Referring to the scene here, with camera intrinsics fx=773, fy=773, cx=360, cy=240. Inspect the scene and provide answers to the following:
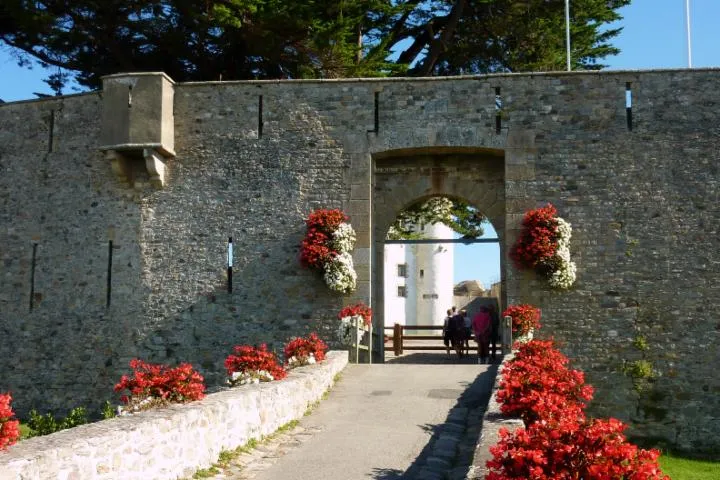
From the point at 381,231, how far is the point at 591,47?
12291 mm

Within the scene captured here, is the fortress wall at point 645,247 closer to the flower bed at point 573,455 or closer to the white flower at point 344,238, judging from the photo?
the white flower at point 344,238

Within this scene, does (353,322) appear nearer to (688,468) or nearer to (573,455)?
(688,468)

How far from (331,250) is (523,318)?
11.5 feet

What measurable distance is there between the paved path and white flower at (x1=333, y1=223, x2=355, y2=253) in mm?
2228

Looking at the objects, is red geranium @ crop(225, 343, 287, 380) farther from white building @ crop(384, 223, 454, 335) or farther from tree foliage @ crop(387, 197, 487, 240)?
white building @ crop(384, 223, 454, 335)

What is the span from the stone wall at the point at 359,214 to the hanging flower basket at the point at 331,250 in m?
0.26

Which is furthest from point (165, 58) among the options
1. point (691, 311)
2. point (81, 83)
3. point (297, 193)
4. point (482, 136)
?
point (691, 311)

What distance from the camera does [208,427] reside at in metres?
6.65

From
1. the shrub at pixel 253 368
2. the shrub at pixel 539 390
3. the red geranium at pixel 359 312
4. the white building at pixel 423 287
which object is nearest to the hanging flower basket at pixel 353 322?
the red geranium at pixel 359 312

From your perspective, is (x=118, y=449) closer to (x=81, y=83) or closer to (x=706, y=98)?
(x=706, y=98)

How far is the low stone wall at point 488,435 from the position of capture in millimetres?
5255

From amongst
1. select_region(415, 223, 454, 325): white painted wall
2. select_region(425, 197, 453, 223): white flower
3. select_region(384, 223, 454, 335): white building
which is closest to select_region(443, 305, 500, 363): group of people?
select_region(425, 197, 453, 223): white flower

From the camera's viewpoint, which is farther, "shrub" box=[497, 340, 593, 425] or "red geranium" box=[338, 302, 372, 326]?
"red geranium" box=[338, 302, 372, 326]

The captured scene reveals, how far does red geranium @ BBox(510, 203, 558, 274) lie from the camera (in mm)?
13078
